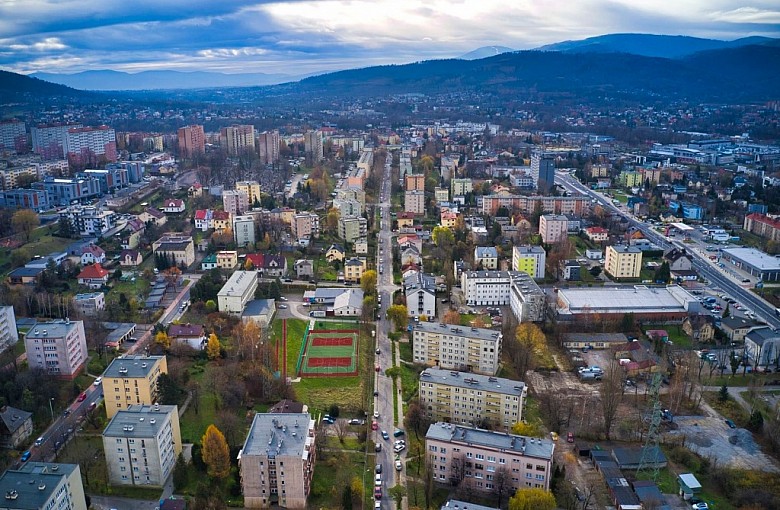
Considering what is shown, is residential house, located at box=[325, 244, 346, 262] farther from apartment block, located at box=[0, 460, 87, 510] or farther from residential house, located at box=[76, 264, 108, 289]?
apartment block, located at box=[0, 460, 87, 510]

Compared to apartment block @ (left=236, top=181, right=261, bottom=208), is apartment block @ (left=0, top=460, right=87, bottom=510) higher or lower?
lower

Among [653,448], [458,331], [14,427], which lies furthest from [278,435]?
[653,448]

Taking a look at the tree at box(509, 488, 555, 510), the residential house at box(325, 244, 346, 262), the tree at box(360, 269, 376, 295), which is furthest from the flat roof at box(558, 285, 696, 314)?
the tree at box(509, 488, 555, 510)

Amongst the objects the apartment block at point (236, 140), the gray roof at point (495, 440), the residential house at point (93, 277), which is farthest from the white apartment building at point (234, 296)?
the apartment block at point (236, 140)

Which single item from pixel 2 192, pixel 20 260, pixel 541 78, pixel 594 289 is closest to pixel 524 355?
pixel 594 289

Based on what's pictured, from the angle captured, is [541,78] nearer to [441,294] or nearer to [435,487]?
[441,294]

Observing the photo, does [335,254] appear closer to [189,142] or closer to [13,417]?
[13,417]
